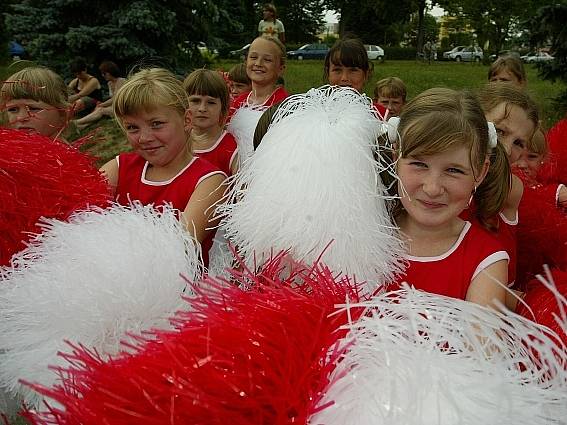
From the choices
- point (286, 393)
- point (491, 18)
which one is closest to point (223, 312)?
point (286, 393)

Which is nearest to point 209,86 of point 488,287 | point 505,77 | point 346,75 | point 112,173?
point 346,75

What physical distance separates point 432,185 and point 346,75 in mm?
2166

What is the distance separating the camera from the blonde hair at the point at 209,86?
365 cm

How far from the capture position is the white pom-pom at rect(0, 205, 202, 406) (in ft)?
4.77

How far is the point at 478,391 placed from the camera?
964 mm

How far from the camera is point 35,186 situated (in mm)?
1784

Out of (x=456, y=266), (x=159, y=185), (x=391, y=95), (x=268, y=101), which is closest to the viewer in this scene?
(x=456, y=266)

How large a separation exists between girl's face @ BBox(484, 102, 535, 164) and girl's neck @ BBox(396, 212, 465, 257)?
64cm

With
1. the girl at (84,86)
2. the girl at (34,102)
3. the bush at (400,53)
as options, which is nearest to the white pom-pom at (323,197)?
the girl at (34,102)

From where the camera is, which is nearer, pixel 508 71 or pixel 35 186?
pixel 35 186

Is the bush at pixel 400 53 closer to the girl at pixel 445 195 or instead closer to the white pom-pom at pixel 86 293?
the girl at pixel 445 195

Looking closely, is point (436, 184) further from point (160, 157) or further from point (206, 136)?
point (206, 136)

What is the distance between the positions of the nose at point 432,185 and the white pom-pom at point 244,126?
156 cm

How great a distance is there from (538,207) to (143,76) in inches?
60.5
